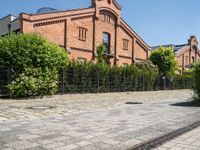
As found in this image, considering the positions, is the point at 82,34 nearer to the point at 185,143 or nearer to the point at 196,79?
the point at 196,79

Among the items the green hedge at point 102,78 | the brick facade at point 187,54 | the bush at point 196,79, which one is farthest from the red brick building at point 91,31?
the bush at point 196,79

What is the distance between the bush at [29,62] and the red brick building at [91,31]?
10.3 m

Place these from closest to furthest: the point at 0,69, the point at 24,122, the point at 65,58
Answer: the point at 24,122 < the point at 0,69 < the point at 65,58

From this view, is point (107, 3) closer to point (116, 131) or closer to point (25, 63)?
point (25, 63)

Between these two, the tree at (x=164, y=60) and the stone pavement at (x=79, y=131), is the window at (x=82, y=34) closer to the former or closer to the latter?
the tree at (x=164, y=60)

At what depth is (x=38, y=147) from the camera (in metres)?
5.06

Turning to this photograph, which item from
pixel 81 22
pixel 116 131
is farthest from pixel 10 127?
pixel 81 22

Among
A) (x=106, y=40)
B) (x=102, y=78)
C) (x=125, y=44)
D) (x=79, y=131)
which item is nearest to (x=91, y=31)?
(x=106, y=40)

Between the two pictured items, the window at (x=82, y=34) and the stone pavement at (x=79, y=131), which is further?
the window at (x=82, y=34)

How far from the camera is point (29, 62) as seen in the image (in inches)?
648

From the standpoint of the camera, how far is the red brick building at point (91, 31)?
94.6 ft

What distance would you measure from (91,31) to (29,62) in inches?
734

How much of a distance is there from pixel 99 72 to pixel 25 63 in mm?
8733

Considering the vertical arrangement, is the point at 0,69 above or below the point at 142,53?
below
